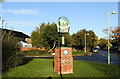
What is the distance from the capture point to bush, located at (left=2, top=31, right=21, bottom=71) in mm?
12102

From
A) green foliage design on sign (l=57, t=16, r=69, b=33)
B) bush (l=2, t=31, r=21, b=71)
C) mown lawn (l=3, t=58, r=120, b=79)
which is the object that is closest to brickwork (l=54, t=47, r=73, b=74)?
mown lawn (l=3, t=58, r=120, b=79)

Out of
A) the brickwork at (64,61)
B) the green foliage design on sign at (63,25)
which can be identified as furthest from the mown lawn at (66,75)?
the green foliage design on sign at (63,25)

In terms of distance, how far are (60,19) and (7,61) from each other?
20.3ft

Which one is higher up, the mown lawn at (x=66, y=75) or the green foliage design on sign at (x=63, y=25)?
the green foliage design on sign at (x=63, y=25)

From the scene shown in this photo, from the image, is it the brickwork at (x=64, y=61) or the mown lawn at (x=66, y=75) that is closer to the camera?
the mown lawn at (x=66, y=75)

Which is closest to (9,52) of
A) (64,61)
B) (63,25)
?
(64,61)

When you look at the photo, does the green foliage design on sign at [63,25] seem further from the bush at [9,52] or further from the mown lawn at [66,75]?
the bush at [9,52]

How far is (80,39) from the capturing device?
49.0 m

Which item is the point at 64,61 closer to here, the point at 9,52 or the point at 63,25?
the point at 63,25

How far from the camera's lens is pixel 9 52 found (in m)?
12.7

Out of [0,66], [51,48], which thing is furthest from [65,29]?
[51,48]

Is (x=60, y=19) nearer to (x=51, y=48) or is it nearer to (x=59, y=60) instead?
(x=59, y=60)

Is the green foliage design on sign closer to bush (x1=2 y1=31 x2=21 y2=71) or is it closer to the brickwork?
the brickwork

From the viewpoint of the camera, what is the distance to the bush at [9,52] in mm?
12102
